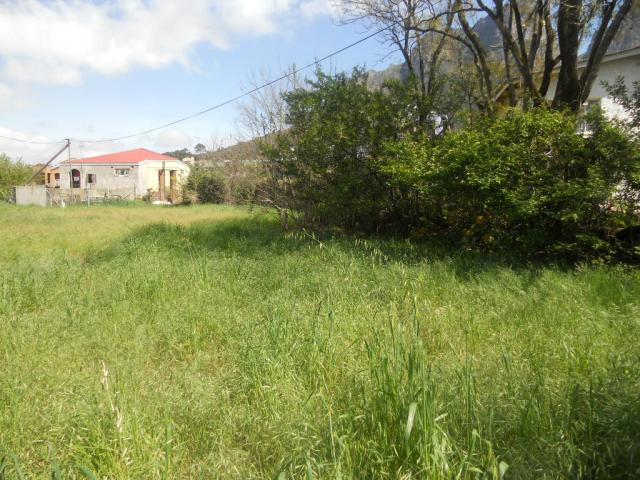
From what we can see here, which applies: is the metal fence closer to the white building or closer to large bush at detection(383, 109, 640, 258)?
large bush at detection(383, 109, 640, 258)

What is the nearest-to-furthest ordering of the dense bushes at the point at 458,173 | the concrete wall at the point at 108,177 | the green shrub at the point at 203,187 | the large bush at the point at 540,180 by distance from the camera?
the large bush at the point at 540,180 → the dense bushes at the point at 458,173 → the green shrub at the point at 203,187 → the concrete wall at the point at 108,177

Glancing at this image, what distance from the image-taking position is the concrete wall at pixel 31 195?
1192 inches

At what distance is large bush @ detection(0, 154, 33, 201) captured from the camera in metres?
37.9

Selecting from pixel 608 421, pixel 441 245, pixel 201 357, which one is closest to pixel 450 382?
pixel 608 421

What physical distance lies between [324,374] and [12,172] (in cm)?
4518

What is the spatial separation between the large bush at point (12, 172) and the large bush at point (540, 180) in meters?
40.6

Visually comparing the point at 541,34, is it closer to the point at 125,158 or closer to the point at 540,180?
the point at 540,180

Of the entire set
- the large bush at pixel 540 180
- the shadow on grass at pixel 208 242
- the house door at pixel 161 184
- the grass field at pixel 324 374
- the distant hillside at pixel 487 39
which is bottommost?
the grass field at pixel 324 374

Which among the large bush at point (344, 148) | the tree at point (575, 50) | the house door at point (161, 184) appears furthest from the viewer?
the house door at point (161, 184)

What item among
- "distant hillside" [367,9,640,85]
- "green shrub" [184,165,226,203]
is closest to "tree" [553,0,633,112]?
"distant hillside" [367,9,640,85]

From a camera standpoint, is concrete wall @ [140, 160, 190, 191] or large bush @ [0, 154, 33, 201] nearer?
large bush @ [0, 154, 33, 201]

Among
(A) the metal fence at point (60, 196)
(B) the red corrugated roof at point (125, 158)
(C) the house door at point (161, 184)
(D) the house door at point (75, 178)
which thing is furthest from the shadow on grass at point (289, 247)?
(D) the house door at point (75, 178)

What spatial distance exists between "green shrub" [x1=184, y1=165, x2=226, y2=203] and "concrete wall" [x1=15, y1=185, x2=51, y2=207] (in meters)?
9.44

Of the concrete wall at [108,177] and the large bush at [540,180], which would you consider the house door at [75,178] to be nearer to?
the concrete wall at [108,177]
